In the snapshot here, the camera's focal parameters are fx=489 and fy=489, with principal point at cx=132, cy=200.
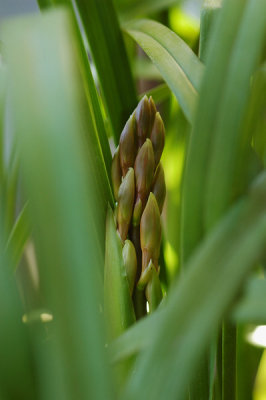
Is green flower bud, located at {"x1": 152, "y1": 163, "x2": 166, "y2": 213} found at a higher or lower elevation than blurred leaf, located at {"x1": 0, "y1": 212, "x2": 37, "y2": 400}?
lower

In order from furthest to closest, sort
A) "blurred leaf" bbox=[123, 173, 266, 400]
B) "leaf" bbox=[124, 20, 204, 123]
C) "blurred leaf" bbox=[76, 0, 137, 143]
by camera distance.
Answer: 1. "blurred leaf" bbox=[76, 0, 137, 143]
2. "leaf" bbox=[124, 20, 204, 123]
3. "blurred leaf" bbox=[123, 173, 266, 400]

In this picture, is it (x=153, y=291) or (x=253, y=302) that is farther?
(x=153, y=291)

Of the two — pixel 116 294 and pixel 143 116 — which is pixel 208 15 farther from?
pixel 116 294

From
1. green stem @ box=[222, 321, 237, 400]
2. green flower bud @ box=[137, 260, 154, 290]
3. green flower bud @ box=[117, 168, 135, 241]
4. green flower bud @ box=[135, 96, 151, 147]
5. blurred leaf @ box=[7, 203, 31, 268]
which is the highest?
green flower bud @ box=[135, 96, 151, 147]

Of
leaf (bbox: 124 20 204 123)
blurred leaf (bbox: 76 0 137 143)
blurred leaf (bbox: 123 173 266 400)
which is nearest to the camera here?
blurred leaf (bbox: 123 173 266 400)

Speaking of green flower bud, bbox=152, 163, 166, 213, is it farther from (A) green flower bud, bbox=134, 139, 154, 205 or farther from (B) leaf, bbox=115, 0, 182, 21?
(B) leaf, bbox=115, 0, 182, 21

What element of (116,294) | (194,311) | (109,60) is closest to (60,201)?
(194,311)

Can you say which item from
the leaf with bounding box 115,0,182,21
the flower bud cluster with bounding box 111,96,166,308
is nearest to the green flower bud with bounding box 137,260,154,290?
the flower bud cluster with bounding box 111,96,166,308
